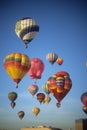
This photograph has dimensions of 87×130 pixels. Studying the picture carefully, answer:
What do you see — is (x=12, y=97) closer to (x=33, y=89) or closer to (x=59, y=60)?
(x=33, y=89)

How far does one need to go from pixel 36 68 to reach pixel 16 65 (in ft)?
22.2

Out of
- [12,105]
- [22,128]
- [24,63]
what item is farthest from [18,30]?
[22,128]

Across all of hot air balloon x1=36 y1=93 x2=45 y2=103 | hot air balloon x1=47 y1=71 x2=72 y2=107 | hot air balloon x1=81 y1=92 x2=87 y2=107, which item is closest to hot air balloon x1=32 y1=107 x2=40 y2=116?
hot air balloon x1=36 y1=93 x2=45 y2=103

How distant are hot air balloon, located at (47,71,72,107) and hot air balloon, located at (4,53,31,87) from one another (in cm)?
506

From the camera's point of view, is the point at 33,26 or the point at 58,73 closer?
the point at 33,26

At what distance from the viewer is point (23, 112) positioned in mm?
39906

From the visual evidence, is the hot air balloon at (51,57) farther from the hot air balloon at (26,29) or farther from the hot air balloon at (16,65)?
the hot air balloon at (16,65)

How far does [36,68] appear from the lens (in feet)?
118

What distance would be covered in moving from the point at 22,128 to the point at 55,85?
2327 centimetres

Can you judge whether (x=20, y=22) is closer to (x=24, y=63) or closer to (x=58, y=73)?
(x=24, y=63)

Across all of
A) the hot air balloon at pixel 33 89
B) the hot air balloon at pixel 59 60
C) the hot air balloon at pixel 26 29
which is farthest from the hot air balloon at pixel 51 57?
the hot air balloon at pixel 26 29

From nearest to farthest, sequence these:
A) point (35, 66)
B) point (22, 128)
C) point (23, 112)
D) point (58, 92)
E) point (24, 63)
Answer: point (24, 63) < point (58, 92) < point (35, 66) < point (23, 112) < point (22, 128)

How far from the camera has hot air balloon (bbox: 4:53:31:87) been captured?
2947 centimetres

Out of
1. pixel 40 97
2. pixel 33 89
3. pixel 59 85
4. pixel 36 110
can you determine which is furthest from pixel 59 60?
pixel 59 85
